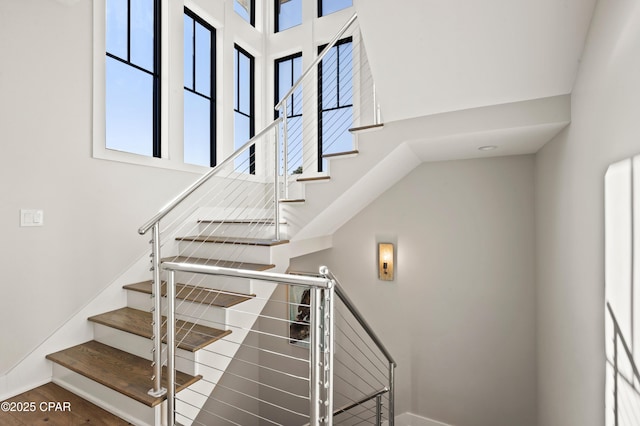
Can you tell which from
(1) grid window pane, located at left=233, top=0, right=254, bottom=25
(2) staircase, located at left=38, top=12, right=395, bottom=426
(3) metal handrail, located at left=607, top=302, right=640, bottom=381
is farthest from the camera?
(1) grid window pane, located at left=233, top=0, right=254, bottom=25

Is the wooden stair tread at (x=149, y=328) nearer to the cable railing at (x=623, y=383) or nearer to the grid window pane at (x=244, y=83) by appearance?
the cable railing at (x=623, y=383)

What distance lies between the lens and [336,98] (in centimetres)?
433

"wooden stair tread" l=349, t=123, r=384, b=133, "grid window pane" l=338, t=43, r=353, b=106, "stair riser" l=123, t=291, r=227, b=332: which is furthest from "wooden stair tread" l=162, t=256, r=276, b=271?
"grid window pane" l=338, t=43, r=353, b=106

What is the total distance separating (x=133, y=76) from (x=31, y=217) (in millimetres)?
1606

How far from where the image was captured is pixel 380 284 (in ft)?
12.0

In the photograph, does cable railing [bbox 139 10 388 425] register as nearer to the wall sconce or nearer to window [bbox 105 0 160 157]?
the wall sconce

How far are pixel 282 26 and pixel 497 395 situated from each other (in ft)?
18.0

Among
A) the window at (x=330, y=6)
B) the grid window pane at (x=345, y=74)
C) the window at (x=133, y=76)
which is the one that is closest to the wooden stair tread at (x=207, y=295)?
the window at (x=133, y=76)

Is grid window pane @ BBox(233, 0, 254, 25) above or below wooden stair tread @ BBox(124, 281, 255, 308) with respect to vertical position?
above

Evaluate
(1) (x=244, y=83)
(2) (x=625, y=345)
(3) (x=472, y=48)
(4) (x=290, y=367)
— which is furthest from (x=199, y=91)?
(2) (x=625, y=345)

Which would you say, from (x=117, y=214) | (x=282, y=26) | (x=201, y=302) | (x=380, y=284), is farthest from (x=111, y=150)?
(x=282, y=26)

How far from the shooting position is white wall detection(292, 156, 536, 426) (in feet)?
9.87

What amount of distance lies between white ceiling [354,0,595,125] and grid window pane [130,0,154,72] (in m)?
2.42

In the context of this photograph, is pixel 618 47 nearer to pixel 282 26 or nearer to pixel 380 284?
pixel 380 284
